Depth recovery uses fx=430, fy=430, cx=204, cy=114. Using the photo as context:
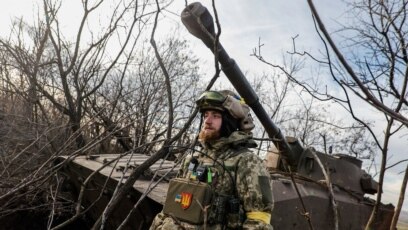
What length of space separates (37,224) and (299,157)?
200 inches

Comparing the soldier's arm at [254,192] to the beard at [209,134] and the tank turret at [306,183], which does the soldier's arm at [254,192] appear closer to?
the beard at [209,134]

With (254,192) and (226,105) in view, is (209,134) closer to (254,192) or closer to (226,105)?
(226,105)

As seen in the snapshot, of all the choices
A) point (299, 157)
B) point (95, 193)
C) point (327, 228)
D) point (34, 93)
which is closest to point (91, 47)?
point (34, 93)

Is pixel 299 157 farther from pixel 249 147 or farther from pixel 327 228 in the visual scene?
pixel 249 147

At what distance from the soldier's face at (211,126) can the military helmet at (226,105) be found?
0.05m

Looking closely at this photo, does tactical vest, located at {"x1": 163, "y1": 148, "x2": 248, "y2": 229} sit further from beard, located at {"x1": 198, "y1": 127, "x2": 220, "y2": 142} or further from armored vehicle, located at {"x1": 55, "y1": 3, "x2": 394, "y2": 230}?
armored vehicle, located at {"x1": 55, "y1": 3, "x2": 394, "y2": 230}

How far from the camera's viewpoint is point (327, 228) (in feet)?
18.3

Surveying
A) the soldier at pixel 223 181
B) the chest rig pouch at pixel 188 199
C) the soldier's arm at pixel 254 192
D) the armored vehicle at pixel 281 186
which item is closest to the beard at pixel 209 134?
the soldier at pixel 223 181

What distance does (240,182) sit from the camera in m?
3.10

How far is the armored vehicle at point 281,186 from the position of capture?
4633mm

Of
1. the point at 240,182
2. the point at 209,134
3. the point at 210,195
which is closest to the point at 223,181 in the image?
the point at 240,182

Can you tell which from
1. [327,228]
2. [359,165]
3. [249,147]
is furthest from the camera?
[359,165]

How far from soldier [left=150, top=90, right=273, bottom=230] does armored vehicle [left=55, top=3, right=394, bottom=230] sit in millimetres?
412

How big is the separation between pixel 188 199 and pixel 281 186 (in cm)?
235
